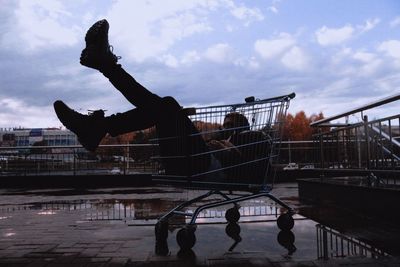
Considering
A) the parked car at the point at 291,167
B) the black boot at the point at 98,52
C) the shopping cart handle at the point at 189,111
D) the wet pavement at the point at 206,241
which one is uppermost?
the black boot at the point at 98,52

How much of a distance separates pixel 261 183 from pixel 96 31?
210cm

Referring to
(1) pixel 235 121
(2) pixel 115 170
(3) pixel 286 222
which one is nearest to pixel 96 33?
(1) pixel 235 121

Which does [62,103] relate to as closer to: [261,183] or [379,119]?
[261,183]

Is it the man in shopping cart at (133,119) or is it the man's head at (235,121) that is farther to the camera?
the man's head at (235,121)

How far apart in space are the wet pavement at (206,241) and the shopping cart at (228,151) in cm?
41

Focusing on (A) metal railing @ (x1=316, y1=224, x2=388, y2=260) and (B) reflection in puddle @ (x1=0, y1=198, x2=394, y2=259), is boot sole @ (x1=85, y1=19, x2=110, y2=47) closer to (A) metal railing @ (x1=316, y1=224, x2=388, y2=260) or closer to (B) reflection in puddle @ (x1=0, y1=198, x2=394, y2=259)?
(B) reflection in puddle @ (x1=0, y1=198, x2=394, y2=259)

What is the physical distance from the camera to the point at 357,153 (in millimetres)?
6320

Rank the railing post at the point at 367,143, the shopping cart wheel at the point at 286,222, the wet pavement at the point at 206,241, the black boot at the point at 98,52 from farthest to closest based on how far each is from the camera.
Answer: the railing post at the point at 367,143
the shopping cart wheel at the point at 286,222
the black boot at the point at 98,52
the wet pavement at the point at 206,241

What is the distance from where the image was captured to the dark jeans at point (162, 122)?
3.73m

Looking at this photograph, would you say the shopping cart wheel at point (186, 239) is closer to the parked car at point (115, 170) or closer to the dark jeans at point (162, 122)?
the dark jeans at point (162, 122)

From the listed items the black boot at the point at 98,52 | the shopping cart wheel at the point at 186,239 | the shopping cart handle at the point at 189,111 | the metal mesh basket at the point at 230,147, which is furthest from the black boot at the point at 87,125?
the shopping cart wheel at the point at 186,239

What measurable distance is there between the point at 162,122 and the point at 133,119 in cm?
26

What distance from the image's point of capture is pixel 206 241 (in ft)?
13.6

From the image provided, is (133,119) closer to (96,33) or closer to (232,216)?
(96,33)
